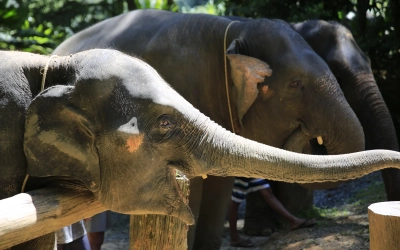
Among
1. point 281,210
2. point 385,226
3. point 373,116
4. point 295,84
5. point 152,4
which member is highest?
point 385,226

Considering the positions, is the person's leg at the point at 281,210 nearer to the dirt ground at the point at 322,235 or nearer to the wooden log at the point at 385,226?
the dirt ground at the point at 322,235

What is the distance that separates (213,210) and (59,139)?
3902mm

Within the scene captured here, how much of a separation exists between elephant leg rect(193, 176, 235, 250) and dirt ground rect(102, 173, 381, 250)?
0.78 m

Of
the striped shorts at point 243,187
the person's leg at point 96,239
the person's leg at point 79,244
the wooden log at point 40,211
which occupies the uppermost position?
the wooden log at point 40,211

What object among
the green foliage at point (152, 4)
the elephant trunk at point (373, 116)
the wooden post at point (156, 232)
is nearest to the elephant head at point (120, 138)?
the wooden post at point (156, 232)

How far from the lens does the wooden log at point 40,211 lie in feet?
9.50

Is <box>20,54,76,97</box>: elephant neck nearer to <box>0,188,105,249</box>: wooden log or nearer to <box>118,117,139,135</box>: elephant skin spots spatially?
<box>118,117,139,135</box>: elephant skin spots

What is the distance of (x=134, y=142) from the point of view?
10.9 ft

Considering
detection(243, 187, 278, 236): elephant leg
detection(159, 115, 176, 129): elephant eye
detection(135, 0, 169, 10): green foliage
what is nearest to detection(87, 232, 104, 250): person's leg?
detection(243, 187, 278, 236): elephant leg

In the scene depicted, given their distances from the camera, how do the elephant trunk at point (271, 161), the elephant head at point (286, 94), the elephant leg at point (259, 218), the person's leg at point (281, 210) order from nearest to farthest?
the elephant trunk at point (271, 161) → the elephant head at point (286, 94) → the person's leg at point (281, 210) → the elephant leg at point (259, 218)

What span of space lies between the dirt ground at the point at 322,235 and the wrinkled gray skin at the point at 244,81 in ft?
3.20

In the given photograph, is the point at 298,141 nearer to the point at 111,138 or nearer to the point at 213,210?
the point at 213,210

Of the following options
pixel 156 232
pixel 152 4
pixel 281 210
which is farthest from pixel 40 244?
pixel 152 4

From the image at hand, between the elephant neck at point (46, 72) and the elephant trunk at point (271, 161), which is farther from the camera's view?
the elephant neck at point (46, 72)
